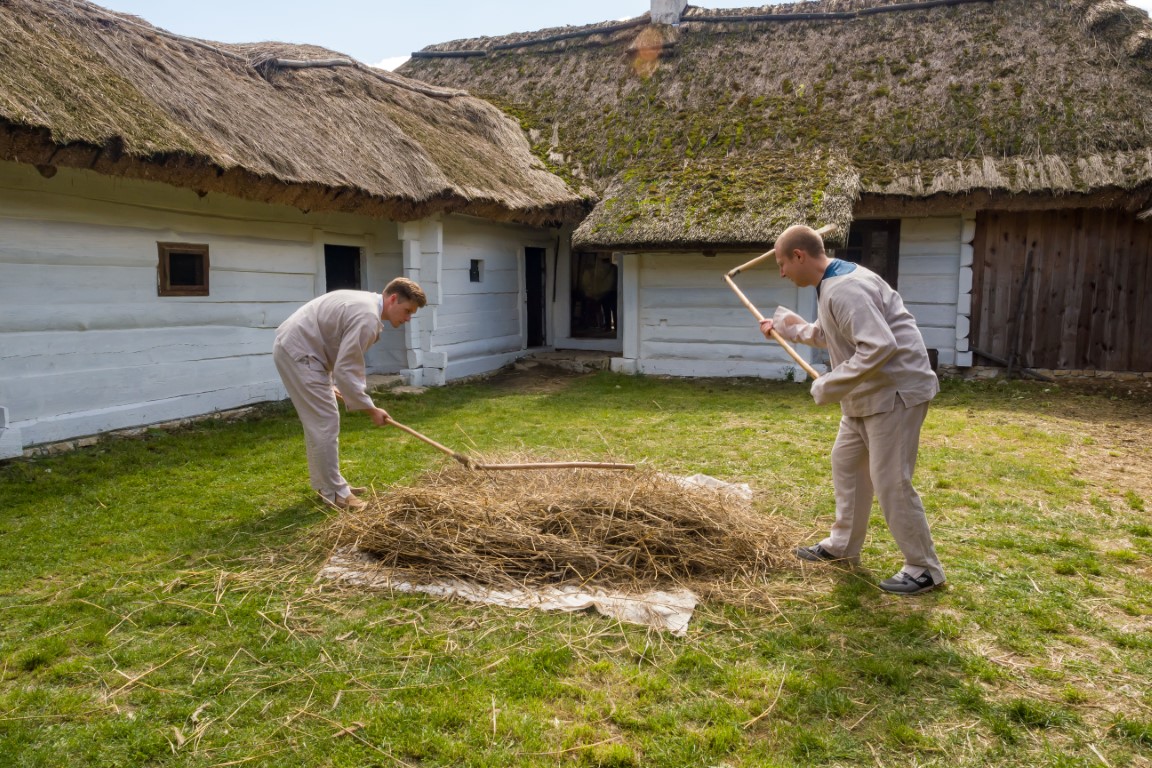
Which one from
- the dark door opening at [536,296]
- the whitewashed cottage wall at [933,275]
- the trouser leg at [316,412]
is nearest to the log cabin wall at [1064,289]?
the whitewashed cottage wall at [933,275]

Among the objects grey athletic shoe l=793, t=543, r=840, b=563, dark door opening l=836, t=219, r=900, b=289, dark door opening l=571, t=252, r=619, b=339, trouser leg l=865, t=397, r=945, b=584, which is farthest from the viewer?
dark door opening l=571, t=252, r=619, b=339

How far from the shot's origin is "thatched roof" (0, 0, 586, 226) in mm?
5746

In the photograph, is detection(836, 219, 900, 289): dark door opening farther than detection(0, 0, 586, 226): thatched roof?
Yes

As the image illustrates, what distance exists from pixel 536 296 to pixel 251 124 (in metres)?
5.91

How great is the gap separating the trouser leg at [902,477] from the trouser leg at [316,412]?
2.92m

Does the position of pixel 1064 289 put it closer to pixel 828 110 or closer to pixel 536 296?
pixel 828 110

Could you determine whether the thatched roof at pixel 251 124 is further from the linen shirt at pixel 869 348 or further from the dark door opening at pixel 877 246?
the linen shirt at pixel 869 348

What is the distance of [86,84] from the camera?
6105 millimetres

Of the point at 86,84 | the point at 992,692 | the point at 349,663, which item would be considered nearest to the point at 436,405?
the point at 86,84

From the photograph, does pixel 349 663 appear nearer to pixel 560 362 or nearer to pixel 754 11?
pixel 560 362

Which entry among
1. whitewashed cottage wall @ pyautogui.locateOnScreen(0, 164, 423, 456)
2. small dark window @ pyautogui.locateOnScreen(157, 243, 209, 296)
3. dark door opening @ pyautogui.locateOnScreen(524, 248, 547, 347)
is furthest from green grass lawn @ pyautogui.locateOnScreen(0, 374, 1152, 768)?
dark door opening @ pyautogui.locateOnScreen(524, 248, 547, 347)

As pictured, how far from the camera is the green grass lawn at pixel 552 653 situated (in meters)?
2.42

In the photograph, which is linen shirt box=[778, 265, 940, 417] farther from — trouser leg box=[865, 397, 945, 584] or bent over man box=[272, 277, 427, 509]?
bent over man box=[272, 277, 427, 509]

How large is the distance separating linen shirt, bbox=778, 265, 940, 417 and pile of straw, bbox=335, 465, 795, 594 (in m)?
0.85
